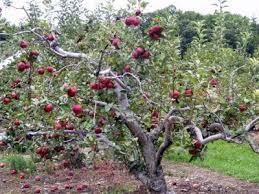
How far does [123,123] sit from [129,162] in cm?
51

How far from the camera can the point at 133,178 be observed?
23.2 ft

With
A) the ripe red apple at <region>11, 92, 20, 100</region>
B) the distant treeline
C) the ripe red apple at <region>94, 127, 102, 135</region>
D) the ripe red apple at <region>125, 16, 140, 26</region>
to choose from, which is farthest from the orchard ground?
the ripe red apple at <region>125, 16, 140, 26</region>

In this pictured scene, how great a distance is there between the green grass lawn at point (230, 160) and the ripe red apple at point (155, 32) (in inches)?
132

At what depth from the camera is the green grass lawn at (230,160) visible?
26.0ft

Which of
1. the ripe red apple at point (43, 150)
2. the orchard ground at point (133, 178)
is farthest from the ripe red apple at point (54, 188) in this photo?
the ripe red apple at point (43, 150)

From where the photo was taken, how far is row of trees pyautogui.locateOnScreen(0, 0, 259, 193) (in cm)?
394

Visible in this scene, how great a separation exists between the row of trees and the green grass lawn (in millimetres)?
2484

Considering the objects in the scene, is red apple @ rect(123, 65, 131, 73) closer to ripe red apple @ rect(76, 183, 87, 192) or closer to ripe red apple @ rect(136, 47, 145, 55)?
ripe red apple @ rect(136, 47, 145, 55)

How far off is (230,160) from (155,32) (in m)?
5.63

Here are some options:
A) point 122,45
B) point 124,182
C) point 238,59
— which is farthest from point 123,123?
point 238,59

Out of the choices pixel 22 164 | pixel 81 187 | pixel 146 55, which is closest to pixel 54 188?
pixel 81 187

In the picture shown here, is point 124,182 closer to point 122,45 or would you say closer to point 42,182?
point 42,182

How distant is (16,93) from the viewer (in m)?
4.82

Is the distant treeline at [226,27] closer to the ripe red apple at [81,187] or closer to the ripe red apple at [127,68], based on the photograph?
the ripe red apple at [81,187]
